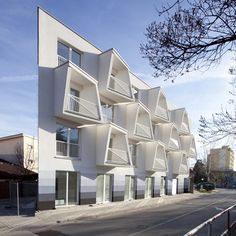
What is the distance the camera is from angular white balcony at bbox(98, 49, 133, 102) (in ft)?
89.9

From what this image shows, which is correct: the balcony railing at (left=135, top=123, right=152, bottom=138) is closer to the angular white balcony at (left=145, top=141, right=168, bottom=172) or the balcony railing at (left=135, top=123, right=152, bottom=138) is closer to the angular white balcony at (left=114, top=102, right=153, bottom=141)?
the angular white balcony at (left=114, top=102, right=153, bottom=141)

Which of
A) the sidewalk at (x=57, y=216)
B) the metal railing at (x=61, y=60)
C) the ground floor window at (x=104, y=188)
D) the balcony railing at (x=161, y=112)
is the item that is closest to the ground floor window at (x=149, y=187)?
the balcony railing at (x=161, y=112)

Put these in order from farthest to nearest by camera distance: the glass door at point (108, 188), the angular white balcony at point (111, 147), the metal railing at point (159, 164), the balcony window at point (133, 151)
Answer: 1. the metal railing at point (159, 164)
2. the balcony window at point (133, 151)
3. the glass door at point (108, 188)
4. the angular white balcony at point (111, 147)

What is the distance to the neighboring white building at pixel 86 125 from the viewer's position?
22578 mm

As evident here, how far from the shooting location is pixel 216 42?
7.39m

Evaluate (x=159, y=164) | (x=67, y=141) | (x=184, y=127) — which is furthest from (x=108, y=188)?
(x=184, y=127)

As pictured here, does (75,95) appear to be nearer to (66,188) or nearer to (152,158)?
(66,188)

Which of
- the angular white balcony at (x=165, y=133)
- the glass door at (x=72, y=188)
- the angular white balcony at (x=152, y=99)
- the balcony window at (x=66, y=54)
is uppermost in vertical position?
the balcony window at (x=66, y=54)

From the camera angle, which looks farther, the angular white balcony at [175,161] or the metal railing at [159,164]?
the angular white balcony at [175,161]

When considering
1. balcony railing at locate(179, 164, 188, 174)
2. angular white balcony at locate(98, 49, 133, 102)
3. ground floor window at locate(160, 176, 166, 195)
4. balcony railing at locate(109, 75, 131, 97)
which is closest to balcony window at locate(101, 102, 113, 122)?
angular white balcony at locate(98, 49, 133, 102)

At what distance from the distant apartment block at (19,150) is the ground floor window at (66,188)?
41.7 ft

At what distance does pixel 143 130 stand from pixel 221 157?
11.4 m

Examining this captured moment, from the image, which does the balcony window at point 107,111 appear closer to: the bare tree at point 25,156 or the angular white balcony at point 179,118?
the bare tree at point 25,156

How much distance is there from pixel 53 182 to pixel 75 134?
4134 mm
